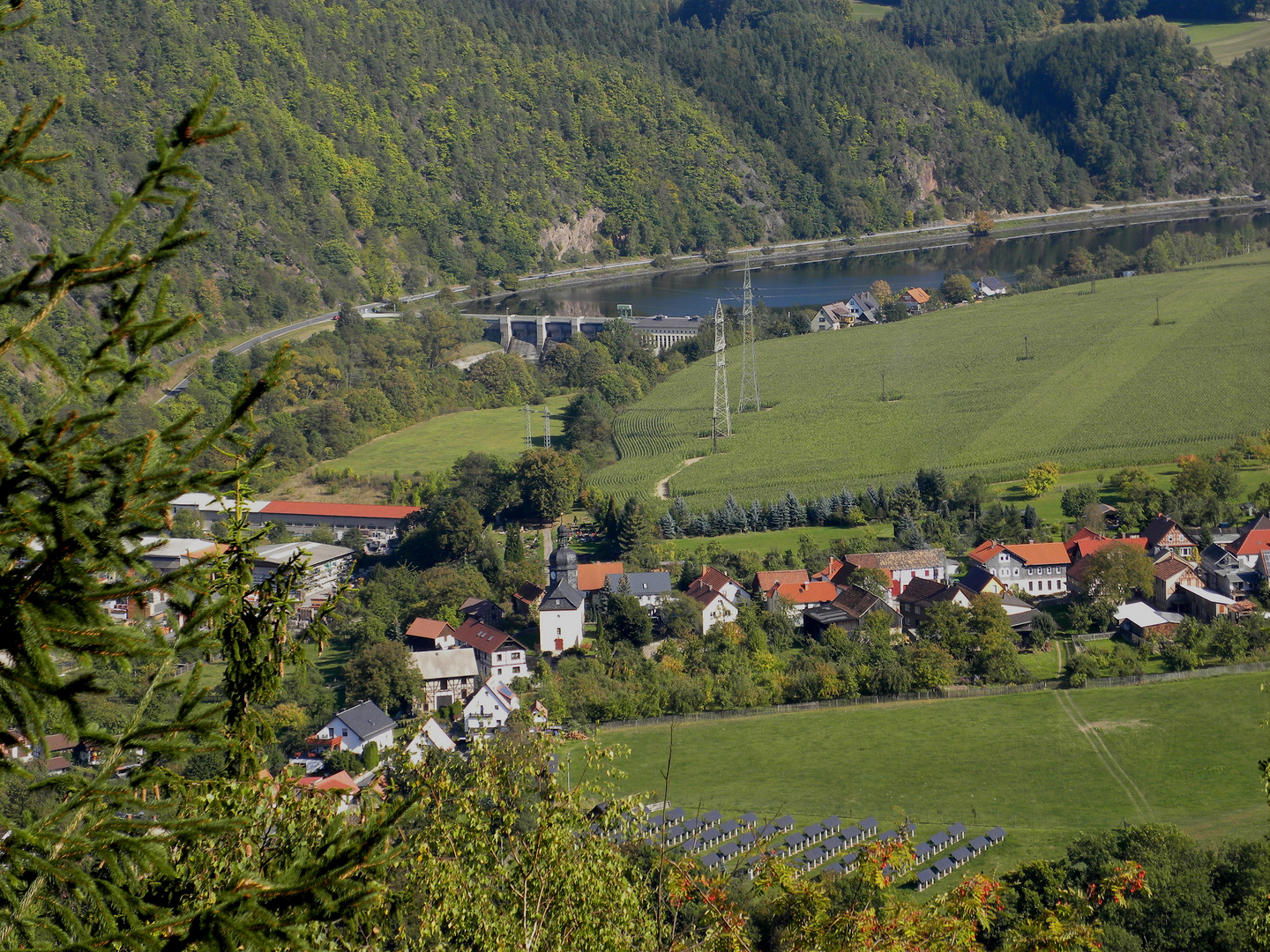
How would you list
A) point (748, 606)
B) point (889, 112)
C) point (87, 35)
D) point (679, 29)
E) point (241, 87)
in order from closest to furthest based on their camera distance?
point (748, 606)
point (87, 35)
point (241, 87)
point (889, 112)
point (679, 29)

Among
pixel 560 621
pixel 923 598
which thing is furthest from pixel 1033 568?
pixel 560 621

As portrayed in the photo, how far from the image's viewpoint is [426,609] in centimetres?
2791

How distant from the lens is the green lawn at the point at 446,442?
42.2 metres

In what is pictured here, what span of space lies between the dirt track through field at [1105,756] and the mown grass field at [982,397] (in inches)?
537

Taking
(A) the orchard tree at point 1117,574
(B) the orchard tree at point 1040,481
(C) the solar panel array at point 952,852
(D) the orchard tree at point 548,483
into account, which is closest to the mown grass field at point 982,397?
(B) the orchard tree at point 1040,481

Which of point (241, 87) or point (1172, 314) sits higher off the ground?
point (241, 87)

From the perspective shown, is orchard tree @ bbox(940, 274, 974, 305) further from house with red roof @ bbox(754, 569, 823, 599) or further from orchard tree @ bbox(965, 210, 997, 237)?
house with red roof @ bbox(754, 569, 823, 599)

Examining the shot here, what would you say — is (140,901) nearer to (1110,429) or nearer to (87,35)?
(1110,429)

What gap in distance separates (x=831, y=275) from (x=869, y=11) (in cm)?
→ 7332

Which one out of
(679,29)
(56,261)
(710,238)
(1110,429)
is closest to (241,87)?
(710,238)

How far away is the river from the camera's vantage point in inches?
2820

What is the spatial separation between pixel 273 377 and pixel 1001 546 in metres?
27.0

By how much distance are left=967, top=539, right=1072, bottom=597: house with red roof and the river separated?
40.3 meters

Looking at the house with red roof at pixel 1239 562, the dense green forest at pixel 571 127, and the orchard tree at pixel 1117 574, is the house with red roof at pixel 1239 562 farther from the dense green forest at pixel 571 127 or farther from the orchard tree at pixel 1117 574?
the dense green forest at pixel 571 127
